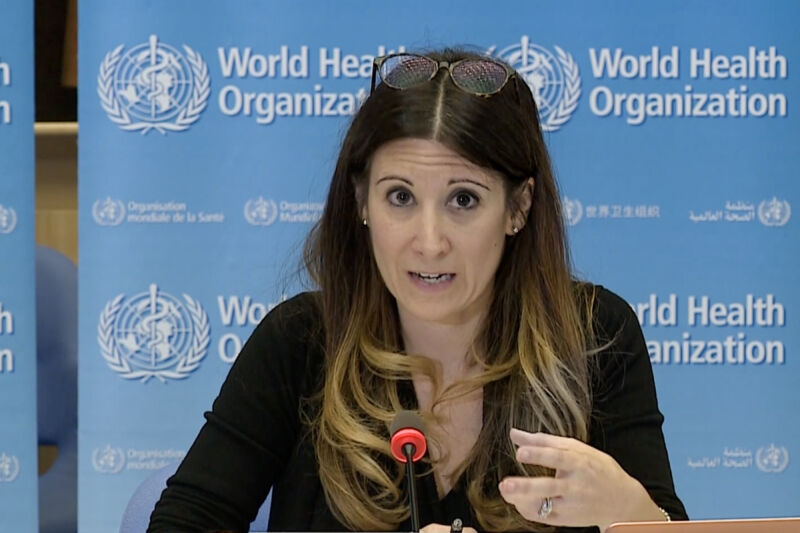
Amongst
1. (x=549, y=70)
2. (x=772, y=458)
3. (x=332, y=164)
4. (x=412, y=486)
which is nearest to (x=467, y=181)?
(x=412, y=486)

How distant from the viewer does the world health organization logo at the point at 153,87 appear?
2.95 metres

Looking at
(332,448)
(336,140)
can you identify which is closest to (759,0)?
(336,140)

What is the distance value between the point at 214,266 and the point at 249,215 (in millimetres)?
168

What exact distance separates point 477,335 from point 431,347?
0.09 m

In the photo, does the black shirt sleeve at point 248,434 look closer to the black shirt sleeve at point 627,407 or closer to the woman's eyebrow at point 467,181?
the woman's eyebrow at point 467,181

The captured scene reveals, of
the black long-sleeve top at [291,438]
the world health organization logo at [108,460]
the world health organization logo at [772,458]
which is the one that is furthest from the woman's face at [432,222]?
the world health organization logo at [772,458]

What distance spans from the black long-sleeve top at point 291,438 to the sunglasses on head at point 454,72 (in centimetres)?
46

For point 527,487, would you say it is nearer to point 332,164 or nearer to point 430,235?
point 430,235

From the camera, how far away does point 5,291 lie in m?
2.92

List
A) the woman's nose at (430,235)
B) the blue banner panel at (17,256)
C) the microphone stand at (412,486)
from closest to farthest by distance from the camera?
the microphone stand at (412,486), the woman's nose at (430,235), the blue banner panel at (17,256)

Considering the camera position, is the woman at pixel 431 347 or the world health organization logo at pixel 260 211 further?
the world health organization logo at pixel 260 211

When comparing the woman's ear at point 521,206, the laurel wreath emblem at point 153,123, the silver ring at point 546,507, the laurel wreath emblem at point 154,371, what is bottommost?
the silver ring at point 546,507

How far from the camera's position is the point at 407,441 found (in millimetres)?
1433

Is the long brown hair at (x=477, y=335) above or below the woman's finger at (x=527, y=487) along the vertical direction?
above
